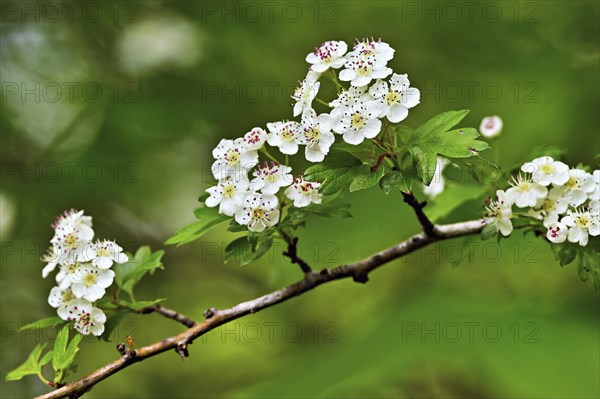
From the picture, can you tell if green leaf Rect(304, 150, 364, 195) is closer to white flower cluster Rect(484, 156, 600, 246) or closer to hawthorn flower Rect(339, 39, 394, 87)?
hawthorn flower Rect(339, 39, 394, 87)

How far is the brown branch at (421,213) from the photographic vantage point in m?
1.03

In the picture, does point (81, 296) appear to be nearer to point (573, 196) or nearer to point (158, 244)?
point (573, 196)

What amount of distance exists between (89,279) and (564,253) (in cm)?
64

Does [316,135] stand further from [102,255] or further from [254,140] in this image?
[102,255]

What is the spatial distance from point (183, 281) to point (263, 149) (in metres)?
1.51

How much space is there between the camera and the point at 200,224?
1.13 metres

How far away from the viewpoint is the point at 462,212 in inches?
57.8

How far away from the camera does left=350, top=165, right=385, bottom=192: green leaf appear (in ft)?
3.16

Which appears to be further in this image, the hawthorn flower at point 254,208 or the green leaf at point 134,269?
the green leaf at point 134,269

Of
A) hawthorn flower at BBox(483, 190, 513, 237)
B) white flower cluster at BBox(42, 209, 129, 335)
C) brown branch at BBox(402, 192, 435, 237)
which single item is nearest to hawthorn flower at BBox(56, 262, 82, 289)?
white flower cluster at BBox(42, 209, 129, 335)

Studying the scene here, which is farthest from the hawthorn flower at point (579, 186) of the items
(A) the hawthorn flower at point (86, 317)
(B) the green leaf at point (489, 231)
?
(A) the hawthorn flower at point (86, 317)

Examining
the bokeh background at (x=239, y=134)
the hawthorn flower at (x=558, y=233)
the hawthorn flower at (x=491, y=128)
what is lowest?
the hawthorn flower at (x=558, y=233)

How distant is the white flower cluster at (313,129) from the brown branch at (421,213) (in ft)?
0.37

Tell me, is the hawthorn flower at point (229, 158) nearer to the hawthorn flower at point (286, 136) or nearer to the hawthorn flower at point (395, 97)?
the hawthorn flower at point (286, 136)
